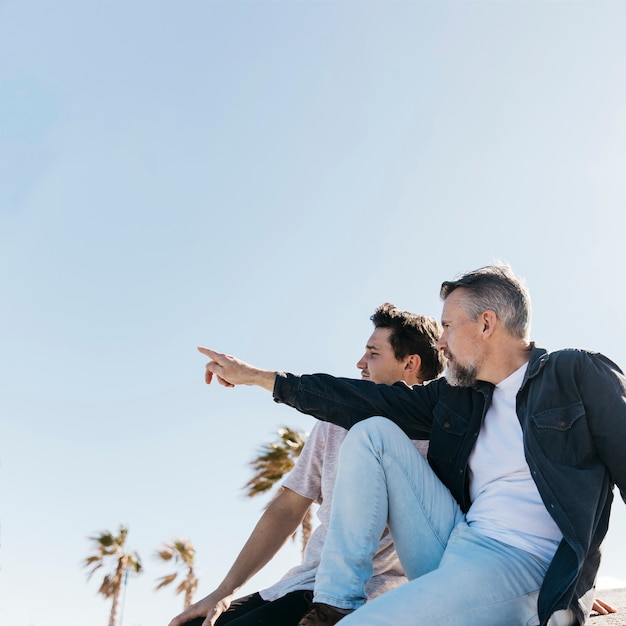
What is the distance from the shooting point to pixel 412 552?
3.15 metres

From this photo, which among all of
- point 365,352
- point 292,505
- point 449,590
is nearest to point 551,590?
point 449,590

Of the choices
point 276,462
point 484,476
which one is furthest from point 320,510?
point 276,462

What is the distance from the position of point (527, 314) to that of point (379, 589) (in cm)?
162

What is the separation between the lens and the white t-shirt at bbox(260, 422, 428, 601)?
3740 millimetres

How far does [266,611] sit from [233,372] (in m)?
1.26

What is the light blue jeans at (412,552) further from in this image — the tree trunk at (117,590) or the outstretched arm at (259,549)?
the tree trunk at (117,590)

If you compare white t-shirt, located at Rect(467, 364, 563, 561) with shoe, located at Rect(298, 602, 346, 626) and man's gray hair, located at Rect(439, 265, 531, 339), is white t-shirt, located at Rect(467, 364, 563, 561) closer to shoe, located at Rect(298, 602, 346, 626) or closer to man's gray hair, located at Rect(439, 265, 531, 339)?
man's gray hair, located at Rect(439, 265, 531, 339)

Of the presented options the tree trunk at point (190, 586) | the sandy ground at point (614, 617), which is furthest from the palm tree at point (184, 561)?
the sandy ground at point (614, 617)

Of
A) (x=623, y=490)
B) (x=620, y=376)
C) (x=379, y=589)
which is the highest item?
(x=620, y=376)

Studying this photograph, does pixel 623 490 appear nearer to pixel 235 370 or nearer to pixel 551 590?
pixel 551 590

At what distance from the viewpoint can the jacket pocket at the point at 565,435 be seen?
2.98 metres

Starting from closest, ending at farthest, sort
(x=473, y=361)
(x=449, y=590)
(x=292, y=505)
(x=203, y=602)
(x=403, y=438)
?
(x=449, y=590) → (x=403, y=438) → (x=473, y=361) → (x=203, y=602) → (x=292, y=505)

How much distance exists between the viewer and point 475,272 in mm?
3748

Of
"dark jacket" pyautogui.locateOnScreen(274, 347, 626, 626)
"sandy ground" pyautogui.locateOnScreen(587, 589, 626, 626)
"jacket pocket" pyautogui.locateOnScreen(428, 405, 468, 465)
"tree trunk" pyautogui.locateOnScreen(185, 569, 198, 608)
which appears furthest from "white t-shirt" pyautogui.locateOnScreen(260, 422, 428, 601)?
"tree trunk" pyautogui.locateOnScreen(185, 569, 198, 608)
